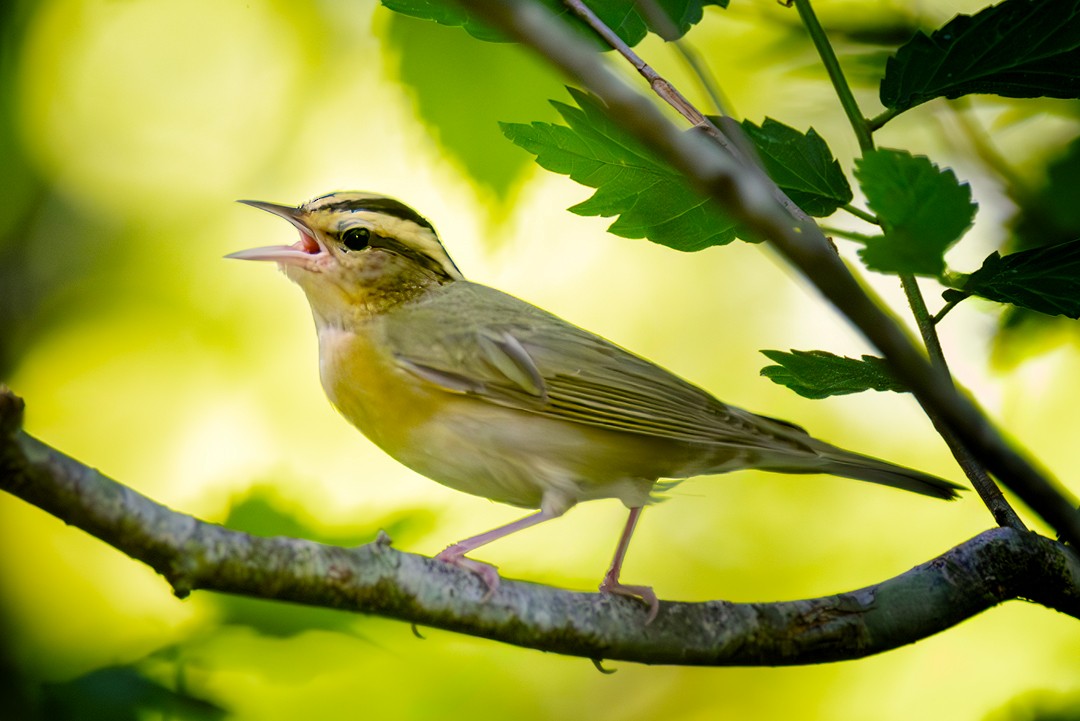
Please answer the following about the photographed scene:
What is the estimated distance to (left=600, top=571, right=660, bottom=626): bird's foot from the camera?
2530mm

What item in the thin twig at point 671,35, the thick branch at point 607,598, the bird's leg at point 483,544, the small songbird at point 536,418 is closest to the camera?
the thin twig at point 671,35

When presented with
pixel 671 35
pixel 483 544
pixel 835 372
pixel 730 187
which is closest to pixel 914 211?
pixel 730 187

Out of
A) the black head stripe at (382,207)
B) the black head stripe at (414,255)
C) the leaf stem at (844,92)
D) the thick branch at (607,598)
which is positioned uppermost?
the black head stripe at (382,207)

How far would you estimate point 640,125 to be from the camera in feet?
3.55

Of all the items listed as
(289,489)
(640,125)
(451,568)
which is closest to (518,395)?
(289,489)

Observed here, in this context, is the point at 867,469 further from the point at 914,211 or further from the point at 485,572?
the point at 914,211

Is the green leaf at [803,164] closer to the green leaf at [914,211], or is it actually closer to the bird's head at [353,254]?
the green leaf at [914,211]

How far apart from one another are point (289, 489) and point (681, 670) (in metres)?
2.56

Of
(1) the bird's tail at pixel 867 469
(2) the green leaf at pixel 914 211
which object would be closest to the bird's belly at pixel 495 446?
(1) the bird's tail at pixel 867 469

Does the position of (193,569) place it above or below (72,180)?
below

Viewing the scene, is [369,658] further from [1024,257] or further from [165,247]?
[165,247]

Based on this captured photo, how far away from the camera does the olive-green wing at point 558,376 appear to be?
3.12 m

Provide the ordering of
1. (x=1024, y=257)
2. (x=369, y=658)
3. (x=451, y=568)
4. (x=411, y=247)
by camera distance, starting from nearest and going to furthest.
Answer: (x=1024, y=257)
(x=451, y=568)
(x=369, y=658)
(x=411, y=247)

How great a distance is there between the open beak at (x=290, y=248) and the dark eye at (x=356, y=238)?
97mm
